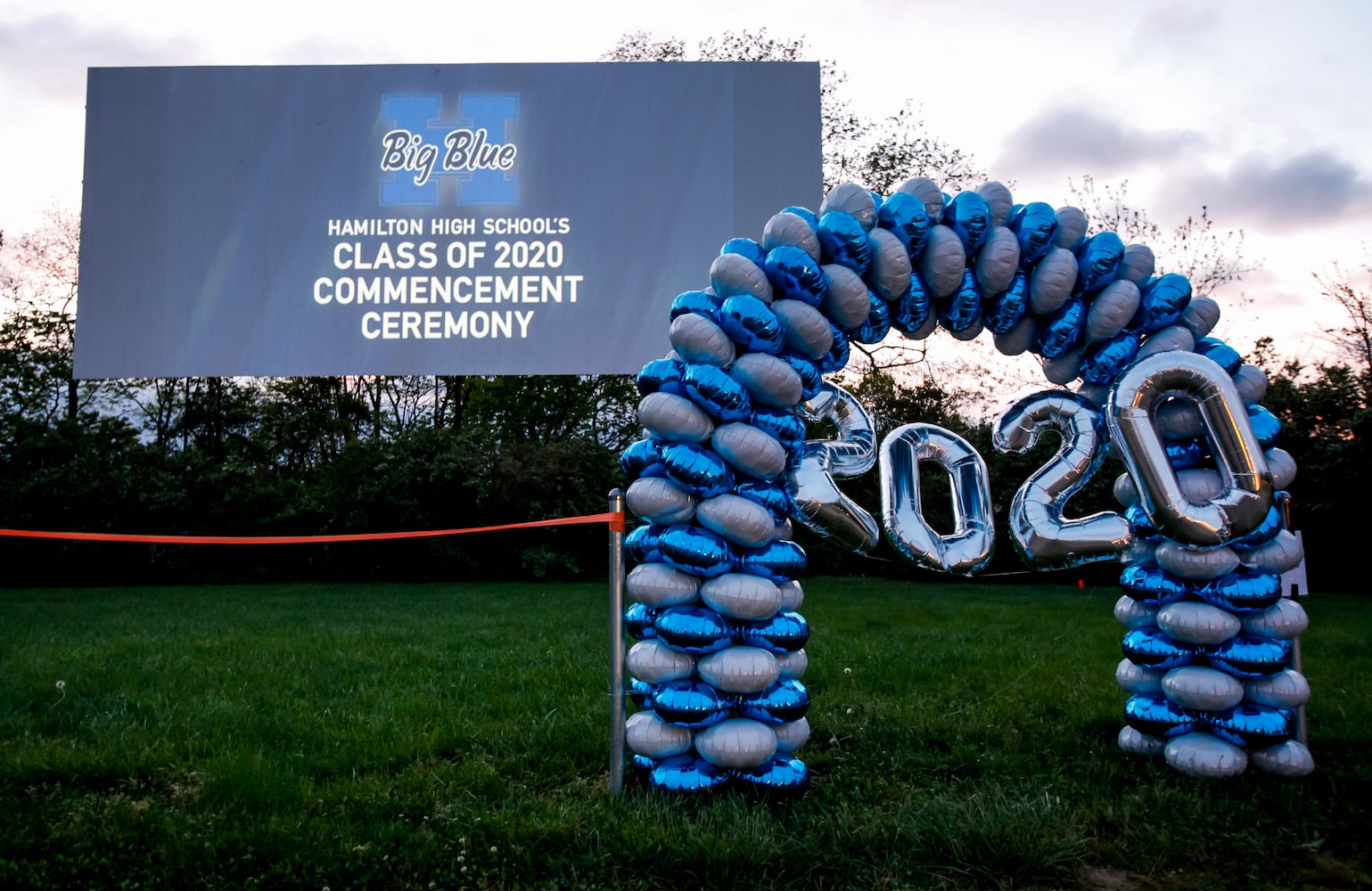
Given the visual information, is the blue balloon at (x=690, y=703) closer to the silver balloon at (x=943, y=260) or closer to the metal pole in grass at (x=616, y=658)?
the metal pole in grass at (x=616, y=658)

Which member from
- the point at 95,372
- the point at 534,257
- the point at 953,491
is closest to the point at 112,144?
the point at 95,372

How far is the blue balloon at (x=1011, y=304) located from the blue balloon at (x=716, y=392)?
4.51 feet

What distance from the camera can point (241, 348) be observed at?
1249 cm

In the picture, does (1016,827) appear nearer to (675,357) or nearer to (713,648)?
(713,648)

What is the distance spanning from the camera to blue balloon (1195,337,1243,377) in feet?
14.4

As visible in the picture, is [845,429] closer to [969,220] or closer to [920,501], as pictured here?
[920,501]

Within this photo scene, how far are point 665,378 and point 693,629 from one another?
1016 millimetres

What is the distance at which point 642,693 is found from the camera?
3764 mm

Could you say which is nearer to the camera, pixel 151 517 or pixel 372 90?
pixel 372 90

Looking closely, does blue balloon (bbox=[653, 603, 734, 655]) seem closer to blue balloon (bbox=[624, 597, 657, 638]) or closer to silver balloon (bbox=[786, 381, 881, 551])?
blue balloon (bbox=[624, 597, 657, 638])

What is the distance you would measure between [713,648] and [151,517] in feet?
55.0

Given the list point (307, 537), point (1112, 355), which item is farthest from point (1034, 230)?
point (307, 537)

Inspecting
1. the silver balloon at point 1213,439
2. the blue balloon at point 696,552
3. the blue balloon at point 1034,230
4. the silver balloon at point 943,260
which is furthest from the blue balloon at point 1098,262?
the blue balloon at point 696,552

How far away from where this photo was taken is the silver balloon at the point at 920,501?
13.6ft
